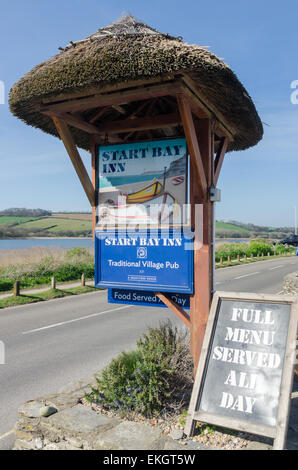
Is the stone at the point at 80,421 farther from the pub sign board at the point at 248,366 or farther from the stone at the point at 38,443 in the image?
the pub sign board at the point at 248,366

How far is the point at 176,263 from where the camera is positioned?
16.3 ft

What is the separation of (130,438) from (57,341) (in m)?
5.94

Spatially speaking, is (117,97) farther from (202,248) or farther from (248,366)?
(248,366)

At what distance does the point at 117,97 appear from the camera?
14.7 feet

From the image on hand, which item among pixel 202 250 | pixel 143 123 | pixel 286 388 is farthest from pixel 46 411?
pixel 143 123

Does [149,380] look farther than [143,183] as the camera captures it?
No

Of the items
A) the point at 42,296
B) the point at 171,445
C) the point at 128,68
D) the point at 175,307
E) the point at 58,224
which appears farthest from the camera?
the point at 58,224

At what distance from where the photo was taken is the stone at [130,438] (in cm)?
330

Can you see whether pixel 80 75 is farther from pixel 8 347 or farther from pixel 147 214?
pixel 8 347

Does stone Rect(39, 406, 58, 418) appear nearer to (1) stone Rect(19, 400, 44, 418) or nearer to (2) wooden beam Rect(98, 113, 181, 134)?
(1) stone Rect(19, 400, 44, 418)

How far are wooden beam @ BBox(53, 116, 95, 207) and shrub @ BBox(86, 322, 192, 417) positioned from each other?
2.25 metres

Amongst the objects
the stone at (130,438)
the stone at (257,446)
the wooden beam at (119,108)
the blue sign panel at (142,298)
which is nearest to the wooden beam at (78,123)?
the wooden beam at (119,108)

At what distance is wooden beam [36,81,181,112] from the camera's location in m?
4.15
